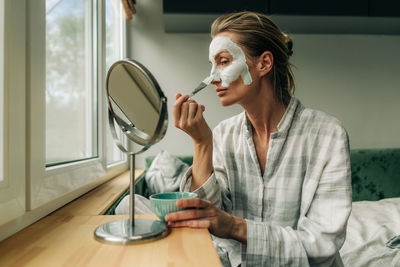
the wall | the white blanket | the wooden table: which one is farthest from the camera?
the wall

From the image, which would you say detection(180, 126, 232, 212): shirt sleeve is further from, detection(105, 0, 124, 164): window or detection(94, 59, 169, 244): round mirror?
detection(105, 0, 124, 164): window

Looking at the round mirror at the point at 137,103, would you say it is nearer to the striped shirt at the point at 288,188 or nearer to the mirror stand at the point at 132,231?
the mirror stand at the point at 132,231

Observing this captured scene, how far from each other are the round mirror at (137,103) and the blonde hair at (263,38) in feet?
1.77

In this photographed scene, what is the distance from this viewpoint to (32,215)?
0.76 meters

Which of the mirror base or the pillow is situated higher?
the mirror base

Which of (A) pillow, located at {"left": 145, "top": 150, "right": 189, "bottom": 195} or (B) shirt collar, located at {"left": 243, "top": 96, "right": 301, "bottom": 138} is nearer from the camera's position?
(B) shirt collar, located at {"left": 243, "top": 96, "right": 301, "bottom": 138}

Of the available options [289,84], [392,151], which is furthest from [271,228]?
[392,151]

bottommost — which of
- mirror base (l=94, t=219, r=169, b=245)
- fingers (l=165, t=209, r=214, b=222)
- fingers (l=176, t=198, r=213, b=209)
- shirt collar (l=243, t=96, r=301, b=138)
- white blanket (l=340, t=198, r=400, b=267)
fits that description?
white blanket (l=340, t=198, r=400, b=267)

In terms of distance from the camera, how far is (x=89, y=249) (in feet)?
1.81

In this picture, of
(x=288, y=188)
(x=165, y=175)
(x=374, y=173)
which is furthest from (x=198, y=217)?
(x=374, y=173)

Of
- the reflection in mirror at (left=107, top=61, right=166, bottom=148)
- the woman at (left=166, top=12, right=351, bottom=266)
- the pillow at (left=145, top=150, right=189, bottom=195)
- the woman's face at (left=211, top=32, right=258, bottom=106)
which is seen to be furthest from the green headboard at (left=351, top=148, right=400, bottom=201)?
the reflection in mirror at (left=107, top=61, right=166, bottom=148)

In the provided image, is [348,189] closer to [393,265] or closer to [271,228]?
[271,228]

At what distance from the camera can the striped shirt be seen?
2.60 feet

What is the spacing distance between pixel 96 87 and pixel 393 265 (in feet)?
4.83
